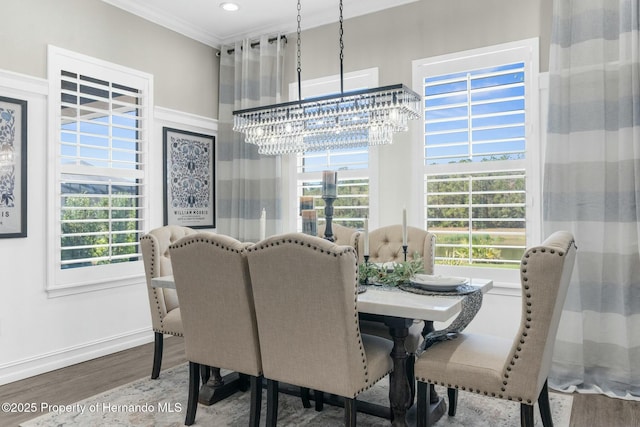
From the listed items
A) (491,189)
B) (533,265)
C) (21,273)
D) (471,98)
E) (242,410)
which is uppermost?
(471,98)

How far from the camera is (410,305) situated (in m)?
2.00

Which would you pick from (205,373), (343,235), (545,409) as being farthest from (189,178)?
(545,409)

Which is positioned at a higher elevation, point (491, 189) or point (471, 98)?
point (471, 98)

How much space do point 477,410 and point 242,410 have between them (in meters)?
1.38

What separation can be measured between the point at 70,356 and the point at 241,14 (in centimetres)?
328

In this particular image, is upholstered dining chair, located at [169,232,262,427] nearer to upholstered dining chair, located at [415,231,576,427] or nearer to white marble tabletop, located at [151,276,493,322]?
white marble tabletop, located at [151,276,493,322]

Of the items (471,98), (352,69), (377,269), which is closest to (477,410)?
(377,269)

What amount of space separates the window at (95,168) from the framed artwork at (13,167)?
20 centimetres

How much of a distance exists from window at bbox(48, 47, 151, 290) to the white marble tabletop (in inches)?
97.3

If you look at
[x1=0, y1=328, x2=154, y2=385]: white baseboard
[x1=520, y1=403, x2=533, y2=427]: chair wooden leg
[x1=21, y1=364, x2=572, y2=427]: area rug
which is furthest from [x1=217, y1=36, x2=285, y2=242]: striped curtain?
[x1=520, y1=403, x2=533, y2=427]: chair wooden leg

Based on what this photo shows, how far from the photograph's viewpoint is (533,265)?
1749 mm

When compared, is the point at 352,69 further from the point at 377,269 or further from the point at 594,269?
the point at 594,269

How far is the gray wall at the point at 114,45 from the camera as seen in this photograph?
3221 mm

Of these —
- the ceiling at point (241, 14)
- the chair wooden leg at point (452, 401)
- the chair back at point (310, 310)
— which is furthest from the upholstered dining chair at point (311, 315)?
the ceiling at point (241, 14)
